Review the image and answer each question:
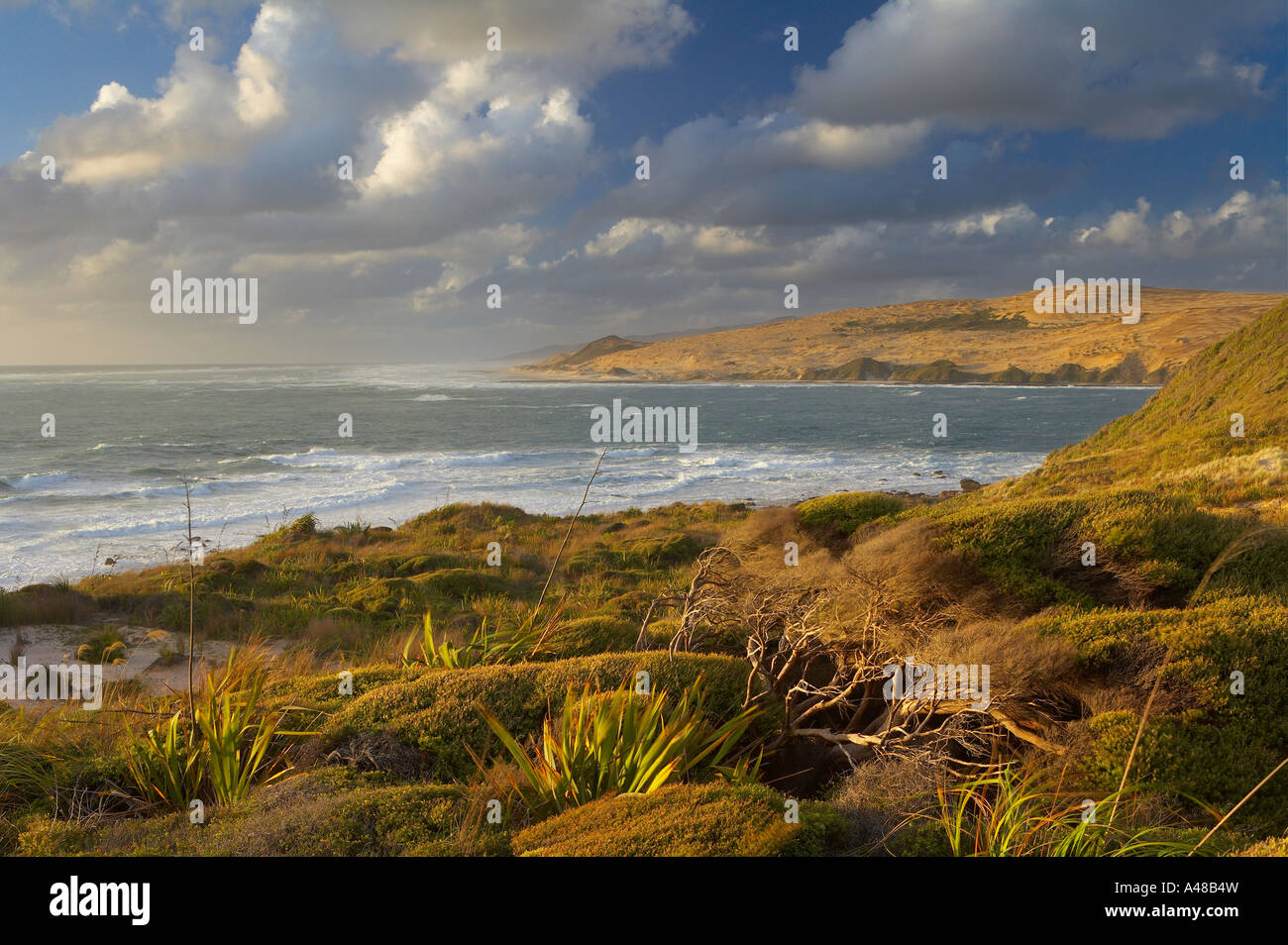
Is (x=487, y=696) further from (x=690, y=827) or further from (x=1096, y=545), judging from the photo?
(x=1096, y=545)

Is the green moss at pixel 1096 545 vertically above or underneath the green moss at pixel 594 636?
above

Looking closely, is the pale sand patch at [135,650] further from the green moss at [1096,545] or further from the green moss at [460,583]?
the green moss at [1096,545]

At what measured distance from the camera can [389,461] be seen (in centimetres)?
4284

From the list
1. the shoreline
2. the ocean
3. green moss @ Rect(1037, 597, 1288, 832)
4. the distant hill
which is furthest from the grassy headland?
the ocean

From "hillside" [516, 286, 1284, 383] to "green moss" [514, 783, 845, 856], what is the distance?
133 m

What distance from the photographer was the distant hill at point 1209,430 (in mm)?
10125

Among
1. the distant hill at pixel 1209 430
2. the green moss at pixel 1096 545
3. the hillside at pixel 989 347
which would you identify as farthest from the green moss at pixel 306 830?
the hillside at pixel 989 347

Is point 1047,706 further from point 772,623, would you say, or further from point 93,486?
point 93,486

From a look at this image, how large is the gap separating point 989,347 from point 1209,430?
530 feet

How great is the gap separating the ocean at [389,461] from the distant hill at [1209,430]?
47.5 feet

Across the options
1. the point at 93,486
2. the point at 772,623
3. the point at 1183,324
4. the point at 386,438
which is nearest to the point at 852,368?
the point at 1183,324

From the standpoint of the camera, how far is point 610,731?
14.5 feet

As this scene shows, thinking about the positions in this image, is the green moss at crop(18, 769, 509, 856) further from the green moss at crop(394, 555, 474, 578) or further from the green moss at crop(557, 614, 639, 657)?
the green moss at crop(394, 555, 474, 578)

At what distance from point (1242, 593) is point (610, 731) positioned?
4544 millimetres
